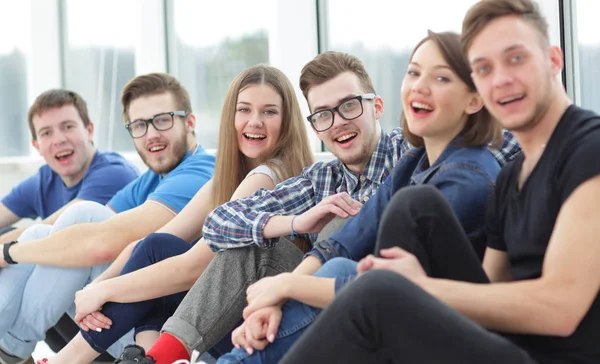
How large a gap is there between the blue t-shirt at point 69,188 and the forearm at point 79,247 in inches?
27.5

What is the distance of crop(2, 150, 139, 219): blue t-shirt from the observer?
11.8ft

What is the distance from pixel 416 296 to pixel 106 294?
4.62 feet

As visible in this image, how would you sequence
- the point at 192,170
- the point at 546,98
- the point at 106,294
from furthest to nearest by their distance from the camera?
the point at 192,170
the point at 106,294
the point at 546,98

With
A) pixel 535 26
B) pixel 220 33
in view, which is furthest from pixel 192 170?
pixel 220 33

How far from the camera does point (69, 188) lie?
3816 mm

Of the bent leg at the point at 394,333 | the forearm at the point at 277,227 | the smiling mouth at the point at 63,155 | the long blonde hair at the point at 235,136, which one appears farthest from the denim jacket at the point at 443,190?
the smiling mouth at the point at 63,155

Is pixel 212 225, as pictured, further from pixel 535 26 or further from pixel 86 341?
pixel 535 26

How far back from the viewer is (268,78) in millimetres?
2602

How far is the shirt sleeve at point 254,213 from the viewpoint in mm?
2148

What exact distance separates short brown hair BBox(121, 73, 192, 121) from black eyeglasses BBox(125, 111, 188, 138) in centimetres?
7

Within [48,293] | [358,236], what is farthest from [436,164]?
[48,293]

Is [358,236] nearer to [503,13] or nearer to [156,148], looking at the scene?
[503,13]

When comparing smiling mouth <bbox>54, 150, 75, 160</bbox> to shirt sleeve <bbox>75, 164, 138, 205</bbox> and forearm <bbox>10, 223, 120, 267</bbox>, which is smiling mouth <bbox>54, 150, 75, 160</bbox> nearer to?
shirt sleeve <bbox>75, 164, 138, 205</bbox>

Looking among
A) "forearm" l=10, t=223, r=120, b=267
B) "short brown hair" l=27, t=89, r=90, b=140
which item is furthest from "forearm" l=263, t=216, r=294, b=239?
"short brown hair" l=27, t=89, r=90, b=140
